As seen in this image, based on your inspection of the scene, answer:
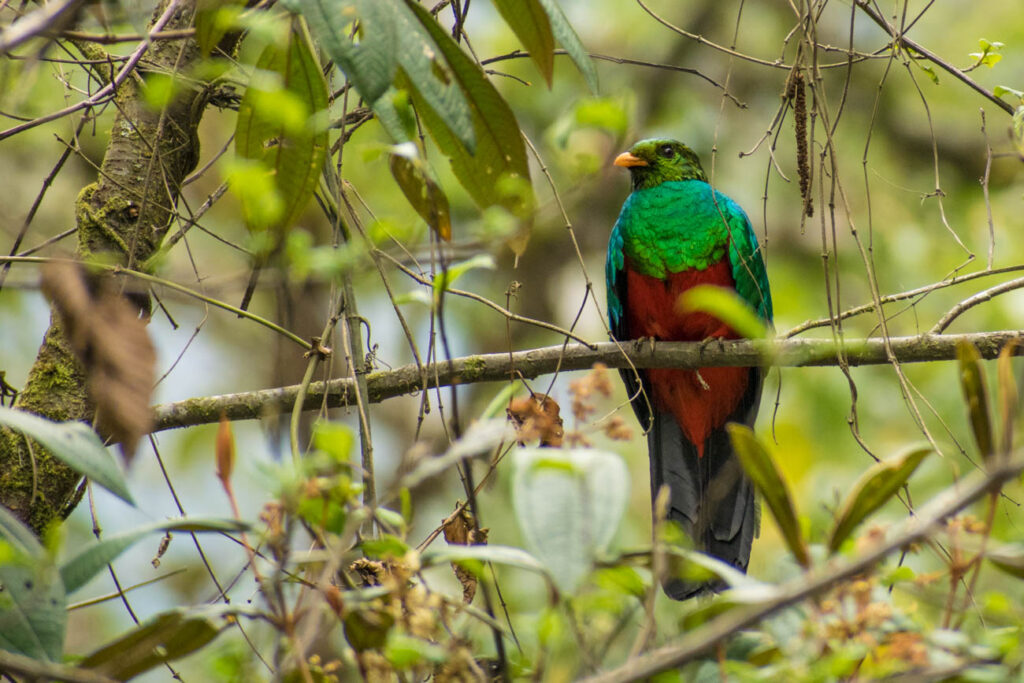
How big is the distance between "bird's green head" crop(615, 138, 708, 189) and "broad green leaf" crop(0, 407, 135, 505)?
349 centimetres

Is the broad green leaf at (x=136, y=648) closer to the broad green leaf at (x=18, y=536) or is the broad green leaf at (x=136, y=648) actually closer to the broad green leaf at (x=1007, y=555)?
the broad green leaf at (x=18, y=536)

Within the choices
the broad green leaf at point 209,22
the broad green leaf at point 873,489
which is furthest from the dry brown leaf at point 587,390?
the broad green leaf at point 209,22

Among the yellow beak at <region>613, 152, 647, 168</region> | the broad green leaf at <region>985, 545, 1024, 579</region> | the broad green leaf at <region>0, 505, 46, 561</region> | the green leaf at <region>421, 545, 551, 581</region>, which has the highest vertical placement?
the yellow beak at <region>613, 152, 647, 168</region>

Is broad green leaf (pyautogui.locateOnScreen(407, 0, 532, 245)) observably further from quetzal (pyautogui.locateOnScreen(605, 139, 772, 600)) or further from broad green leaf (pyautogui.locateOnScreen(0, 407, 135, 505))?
quetzal (pyautogui.locateOnScreen(605, 139, 772, 600))

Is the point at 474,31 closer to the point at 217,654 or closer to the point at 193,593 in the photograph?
the point at 193,593

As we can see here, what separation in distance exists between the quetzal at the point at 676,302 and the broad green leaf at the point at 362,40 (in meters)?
2.69

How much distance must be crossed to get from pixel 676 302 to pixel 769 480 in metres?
2.95

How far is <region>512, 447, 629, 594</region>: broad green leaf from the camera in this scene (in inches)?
46.6

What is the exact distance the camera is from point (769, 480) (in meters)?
1.30

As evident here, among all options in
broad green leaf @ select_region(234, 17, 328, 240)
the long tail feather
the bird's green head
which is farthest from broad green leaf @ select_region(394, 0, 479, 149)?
the bird's green head

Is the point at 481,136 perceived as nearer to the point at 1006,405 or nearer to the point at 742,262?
the point at 1006,405

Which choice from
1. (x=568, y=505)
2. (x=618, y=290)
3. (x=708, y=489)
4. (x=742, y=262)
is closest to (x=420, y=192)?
(x=568, y=505)

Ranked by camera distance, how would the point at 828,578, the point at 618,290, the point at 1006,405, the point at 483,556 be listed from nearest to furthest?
the point at 828,578 → the point at 1006,405 → the point at 483,556 → the point at 618,290

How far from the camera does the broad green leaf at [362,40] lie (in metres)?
1.51
